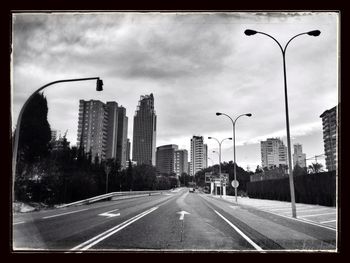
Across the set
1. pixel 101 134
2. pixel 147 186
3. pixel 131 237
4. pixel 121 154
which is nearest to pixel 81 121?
pixel 101 134

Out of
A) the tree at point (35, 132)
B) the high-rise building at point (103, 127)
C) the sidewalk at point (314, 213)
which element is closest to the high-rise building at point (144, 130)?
the high-rise building at point (103, 127)

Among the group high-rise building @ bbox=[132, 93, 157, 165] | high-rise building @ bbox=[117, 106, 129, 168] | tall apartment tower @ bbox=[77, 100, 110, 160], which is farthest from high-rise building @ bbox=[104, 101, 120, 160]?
high-rise building @ bbox=[132, 93, 157, 165]

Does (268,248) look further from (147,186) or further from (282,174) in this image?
(147,186)

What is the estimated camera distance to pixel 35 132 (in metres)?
27.2

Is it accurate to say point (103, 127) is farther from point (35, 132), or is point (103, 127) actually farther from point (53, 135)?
point (35, 132)

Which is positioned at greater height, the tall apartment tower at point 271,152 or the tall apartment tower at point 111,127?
the tall apartment tower at point 111,127

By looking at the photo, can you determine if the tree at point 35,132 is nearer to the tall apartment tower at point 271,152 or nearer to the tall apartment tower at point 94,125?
the tall apartment tower at point 94,125

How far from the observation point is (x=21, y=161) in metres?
20.8

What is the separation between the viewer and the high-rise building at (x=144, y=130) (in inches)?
5527

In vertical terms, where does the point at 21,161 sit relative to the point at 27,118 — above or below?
below

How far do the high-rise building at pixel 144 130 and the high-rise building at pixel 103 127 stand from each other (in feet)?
49.6

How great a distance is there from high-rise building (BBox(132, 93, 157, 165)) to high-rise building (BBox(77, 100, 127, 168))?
15.1 m

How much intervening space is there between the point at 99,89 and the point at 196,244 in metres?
10.1
